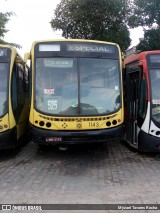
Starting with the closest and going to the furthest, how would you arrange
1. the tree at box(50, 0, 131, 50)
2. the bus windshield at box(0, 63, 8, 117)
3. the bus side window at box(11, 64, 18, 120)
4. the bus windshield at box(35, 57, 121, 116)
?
the bus windshield at box(35, 57, 121, 116) < the bus windshield at box(0, 63, 8, 117) < the bus side window at box(11, 64, 18, 120) < the tree at box(50, 0, 131, 50)

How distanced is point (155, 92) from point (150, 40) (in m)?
21.4

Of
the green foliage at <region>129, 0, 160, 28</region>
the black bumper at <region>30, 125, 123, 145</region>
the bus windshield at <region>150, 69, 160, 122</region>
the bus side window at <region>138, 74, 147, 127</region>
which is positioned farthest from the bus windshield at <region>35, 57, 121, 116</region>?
the green foliage at <region>129, 0, 160, 28</region>

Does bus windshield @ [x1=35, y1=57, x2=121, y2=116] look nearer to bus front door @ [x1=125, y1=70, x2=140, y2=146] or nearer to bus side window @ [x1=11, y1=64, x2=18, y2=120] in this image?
bus side window @ [x1=11, y1=64, x2=18, y2=120]

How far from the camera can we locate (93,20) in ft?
108

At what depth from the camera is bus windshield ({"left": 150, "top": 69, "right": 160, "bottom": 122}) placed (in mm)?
10016

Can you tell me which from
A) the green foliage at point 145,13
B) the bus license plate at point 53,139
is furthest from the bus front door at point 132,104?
the green foliage at point 145,13

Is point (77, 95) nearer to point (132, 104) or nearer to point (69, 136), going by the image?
point (69, 136)

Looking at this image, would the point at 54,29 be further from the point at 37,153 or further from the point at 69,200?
the point at 69,200

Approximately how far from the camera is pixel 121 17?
33.3 m

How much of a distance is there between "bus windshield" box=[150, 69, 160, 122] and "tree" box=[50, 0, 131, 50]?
74.2ft

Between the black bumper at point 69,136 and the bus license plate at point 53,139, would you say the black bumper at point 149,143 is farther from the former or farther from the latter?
the bus license plate at point 53,139

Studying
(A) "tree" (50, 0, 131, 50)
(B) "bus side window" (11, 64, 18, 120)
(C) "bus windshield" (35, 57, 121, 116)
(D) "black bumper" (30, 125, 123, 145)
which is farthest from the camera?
(A) "tree" (50, 0, 131, 50)

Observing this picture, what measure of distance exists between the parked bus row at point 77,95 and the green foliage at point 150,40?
20.6 m

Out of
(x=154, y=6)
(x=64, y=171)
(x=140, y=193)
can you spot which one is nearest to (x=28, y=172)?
(x=64, y=171)
